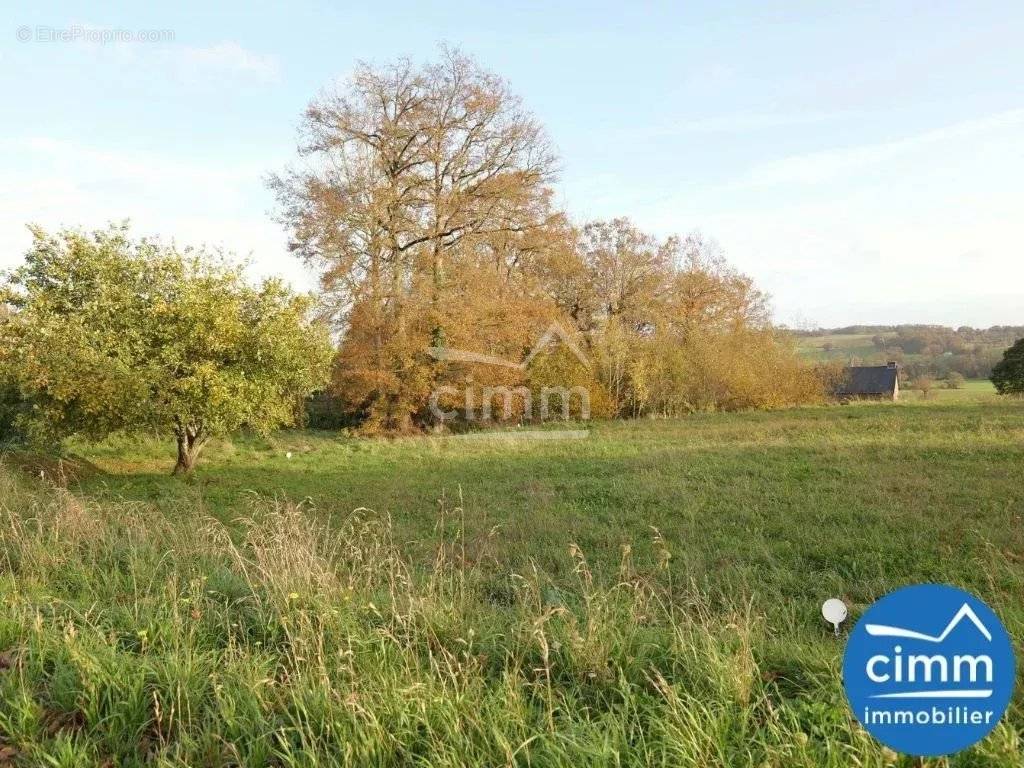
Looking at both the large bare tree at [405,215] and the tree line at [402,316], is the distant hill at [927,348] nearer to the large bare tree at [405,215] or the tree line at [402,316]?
the tree line at [402,316]

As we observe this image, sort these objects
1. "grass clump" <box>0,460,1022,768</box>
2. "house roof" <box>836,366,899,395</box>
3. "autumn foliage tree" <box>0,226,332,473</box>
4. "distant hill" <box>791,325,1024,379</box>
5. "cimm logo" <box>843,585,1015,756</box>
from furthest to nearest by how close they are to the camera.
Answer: "house roof" <box>836,366,899,395</box>
"distant hill" <box>791,325,1024,379</box>
"autumn foliage tree" <box>0,226,332,473</box>
"grass clump" <box>0,460,1022,768</box>
"cimm logo" <box>843,585,1015,756</box>

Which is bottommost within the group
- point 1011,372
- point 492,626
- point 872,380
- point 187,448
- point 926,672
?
point 187,448

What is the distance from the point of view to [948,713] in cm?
180

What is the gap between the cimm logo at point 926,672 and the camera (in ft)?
5.83

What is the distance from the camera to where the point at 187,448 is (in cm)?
1497

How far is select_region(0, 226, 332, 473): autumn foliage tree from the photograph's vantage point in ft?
40.3

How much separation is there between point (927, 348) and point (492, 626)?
196 feet

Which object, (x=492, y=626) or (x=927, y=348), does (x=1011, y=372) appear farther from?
(x=492, y=626)

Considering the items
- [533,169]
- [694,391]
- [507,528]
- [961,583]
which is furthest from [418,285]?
[961,583]

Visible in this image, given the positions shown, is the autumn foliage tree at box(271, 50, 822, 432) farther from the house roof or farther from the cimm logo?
the house roof

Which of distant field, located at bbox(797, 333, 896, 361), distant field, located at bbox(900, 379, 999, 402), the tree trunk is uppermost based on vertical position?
distant field, located at bbox(797, 333, 896, 361)

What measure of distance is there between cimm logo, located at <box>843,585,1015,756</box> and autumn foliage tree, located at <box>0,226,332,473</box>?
1305 centimetres

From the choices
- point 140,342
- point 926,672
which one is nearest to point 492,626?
point 926,672

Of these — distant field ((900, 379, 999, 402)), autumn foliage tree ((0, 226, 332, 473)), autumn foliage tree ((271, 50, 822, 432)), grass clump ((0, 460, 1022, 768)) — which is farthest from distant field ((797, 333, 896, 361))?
grass clump ((0, 460, 1022, 768))
